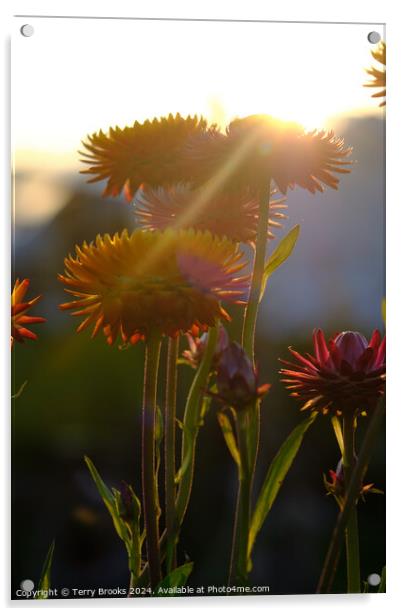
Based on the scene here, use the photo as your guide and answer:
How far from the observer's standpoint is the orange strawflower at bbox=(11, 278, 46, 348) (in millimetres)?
1056

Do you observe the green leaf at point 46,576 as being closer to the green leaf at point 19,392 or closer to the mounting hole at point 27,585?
the mounting hole at point 27,585

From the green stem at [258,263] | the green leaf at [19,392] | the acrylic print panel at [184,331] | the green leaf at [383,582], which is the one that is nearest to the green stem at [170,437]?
the acrylic print panel at [184,331]

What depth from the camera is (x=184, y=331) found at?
3.35 feet

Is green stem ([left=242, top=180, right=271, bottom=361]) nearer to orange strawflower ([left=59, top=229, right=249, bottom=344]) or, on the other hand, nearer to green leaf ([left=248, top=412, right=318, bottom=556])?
orange strawflower ([left=59, top=229, right=249, bottom=344])

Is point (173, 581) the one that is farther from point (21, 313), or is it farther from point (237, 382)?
point (21, 313)

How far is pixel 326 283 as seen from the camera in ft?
3.57

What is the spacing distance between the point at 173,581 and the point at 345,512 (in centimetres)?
27

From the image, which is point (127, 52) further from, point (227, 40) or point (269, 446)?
point (269, 446)

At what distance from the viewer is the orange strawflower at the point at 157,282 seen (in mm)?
984

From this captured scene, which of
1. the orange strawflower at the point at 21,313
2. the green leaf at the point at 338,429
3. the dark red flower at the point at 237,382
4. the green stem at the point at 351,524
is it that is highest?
the orange strawflower at the point at 21,313

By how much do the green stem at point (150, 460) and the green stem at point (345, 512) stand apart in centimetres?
25

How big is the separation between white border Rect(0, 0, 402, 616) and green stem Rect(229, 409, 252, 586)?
0.16 ft
